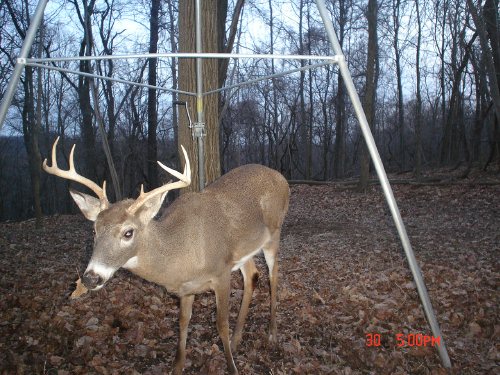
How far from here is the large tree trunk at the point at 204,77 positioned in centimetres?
586

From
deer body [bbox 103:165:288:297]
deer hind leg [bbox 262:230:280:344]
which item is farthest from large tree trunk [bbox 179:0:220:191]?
deer hind leg [bbox 262:230:280:344]

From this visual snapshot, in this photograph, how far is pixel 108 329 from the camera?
4.45m

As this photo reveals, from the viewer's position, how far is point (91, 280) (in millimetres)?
2982

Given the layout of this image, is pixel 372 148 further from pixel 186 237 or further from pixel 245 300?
pixel 245 300

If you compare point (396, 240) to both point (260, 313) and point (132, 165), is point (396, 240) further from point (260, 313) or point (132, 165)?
point (132, 165)

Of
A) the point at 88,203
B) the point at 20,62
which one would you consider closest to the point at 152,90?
the point at 88,203

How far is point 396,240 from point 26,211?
3704 centimetres

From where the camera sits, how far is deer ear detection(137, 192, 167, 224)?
11.6 ft

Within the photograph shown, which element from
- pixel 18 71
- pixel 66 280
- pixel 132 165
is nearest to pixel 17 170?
pixel 132 165

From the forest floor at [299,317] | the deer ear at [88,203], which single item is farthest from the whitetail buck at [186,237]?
the forest floor at [299,317]

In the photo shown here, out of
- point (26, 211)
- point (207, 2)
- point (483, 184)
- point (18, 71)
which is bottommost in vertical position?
point (26, 211)
